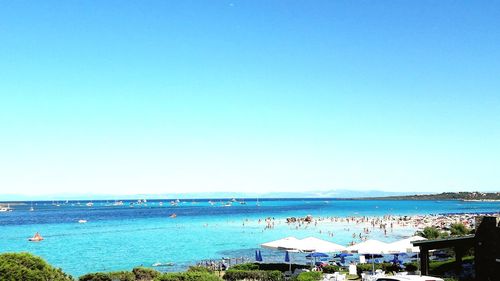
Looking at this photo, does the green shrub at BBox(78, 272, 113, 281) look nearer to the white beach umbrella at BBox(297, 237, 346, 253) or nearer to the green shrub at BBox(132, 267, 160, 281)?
the green shrub at BBox(132, 267, 160, 281)

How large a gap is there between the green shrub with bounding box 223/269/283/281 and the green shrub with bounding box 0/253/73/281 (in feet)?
34.8

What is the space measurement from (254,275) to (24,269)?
12006 millimetres

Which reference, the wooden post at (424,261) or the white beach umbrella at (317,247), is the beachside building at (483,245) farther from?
the white beach umbrella at (317,247)

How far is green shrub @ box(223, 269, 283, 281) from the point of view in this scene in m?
25.9

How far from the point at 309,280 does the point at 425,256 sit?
573cm

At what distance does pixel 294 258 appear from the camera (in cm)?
4281

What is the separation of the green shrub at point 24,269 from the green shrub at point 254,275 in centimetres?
1060

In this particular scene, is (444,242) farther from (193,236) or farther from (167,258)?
(193,236)

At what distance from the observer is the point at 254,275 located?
26.5m

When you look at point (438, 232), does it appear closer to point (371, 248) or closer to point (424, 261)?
point (371, 248)

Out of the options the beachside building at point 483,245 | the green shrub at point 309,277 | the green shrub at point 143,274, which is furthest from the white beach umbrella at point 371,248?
the green shrub at point 143,274

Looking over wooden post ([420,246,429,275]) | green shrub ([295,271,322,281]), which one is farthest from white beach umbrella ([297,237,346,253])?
wooden post ([420,246,429,275])

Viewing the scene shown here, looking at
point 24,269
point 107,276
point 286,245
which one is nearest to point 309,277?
point 286,245

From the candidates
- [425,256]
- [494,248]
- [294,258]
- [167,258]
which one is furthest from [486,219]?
[167,258]
